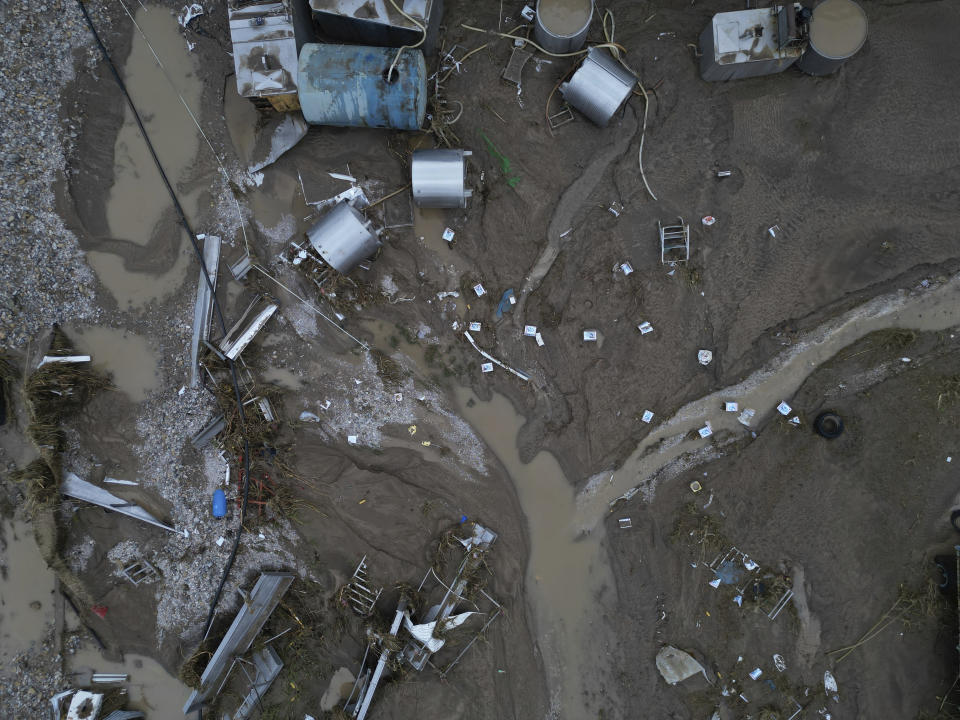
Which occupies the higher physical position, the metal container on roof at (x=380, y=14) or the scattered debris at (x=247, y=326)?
the metal container on roof at (x=380, y=14)

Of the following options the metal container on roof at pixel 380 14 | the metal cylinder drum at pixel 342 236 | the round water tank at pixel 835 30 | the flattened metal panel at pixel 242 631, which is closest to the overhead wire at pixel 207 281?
the flattened metal panel at pixel 242 631

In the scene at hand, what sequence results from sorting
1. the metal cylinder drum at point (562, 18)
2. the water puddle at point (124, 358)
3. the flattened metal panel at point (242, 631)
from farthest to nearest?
1. the water puddle at point (124, 358)
2. the flattened metal panel at point (242, 631)
3. the metal cylinder drum at point (562, 18)

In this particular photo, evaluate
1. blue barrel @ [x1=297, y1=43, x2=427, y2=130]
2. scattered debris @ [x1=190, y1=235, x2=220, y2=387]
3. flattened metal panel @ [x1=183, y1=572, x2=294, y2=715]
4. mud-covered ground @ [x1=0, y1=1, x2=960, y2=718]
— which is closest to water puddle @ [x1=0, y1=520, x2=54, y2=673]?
mud-covered ground @ [x1=0, y1=1, x2=960, y2=718]

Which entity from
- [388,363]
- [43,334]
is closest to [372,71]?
[388,363]

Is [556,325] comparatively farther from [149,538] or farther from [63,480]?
[63,480]

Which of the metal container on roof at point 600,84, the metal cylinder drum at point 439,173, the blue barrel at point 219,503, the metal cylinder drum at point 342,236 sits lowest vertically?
the blue barrel at point 219,503

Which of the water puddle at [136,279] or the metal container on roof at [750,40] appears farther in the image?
the water puddle at [136,279]

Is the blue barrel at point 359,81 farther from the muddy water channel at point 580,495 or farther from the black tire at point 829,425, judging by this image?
the black tire at point 829,425
